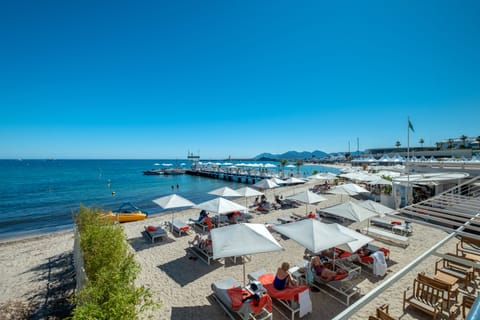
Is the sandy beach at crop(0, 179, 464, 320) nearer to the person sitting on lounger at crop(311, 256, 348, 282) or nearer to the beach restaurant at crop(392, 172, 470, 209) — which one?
the person sitting on lounger at crop(311, 256, 348, 282)

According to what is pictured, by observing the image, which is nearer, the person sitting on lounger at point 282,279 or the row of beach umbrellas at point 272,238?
the person sitting on lounger at point 282,279

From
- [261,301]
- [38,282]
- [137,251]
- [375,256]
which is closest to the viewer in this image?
[261,301]

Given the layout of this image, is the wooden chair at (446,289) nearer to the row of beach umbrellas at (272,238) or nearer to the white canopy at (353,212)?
the row of beach umbrellas at (272,238)

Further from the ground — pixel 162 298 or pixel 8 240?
pixel 162 298

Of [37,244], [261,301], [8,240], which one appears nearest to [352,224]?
[261,301]

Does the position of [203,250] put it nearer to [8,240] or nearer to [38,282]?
[38,282]

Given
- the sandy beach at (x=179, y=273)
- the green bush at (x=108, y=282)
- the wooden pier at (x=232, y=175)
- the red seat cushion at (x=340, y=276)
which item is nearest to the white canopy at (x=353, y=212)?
the sandy beach at (x=179, y=273)

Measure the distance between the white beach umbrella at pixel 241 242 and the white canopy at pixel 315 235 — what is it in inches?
27.3

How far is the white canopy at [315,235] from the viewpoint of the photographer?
19.2 ft

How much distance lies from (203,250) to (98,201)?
2245cm

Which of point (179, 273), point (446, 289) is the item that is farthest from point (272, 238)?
point (446, 289)

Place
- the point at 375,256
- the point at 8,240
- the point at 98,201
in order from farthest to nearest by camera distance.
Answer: the point at 98,201
the point at 8,240
the point at 375,256

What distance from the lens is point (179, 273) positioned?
726cm

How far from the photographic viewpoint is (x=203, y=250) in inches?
330
